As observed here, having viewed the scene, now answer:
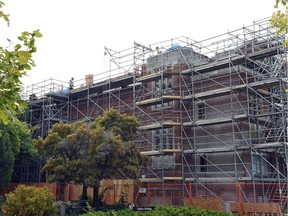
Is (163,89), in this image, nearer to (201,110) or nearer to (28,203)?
(201,110)

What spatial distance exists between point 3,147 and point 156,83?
1209 cm

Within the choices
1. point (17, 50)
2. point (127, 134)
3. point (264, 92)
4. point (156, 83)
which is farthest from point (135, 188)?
point (17, 50)

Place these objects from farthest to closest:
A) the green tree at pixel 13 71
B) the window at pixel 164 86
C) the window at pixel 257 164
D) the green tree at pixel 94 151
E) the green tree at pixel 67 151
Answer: the window at pixel 164 86 < the window at pixel 257 164 < the green tree at pixel 67 151 < the green tree at pixel 94 151 < the green tree at pixel 13 71

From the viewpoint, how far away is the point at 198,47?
28.6m

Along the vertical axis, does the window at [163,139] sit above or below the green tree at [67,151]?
above

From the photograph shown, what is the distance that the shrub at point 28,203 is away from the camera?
19.2m

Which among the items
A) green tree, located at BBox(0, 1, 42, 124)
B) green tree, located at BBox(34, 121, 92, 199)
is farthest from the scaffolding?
green tree, located at BBox(0, 1, 42, 124)

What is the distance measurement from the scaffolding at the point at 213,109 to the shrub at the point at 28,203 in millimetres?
8899

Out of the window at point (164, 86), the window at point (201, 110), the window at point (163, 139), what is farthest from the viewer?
the window at point (164, 86)

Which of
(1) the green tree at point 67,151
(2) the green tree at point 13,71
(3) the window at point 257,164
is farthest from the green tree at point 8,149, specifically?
(2) the green tree at point 13,71

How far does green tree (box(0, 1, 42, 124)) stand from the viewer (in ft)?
19.2

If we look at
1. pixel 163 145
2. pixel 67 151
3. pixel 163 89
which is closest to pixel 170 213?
pixel 67 151

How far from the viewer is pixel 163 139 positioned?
2878 centimetres

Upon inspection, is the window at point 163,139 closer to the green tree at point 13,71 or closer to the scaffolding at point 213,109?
the scaffolding at point 213,109
